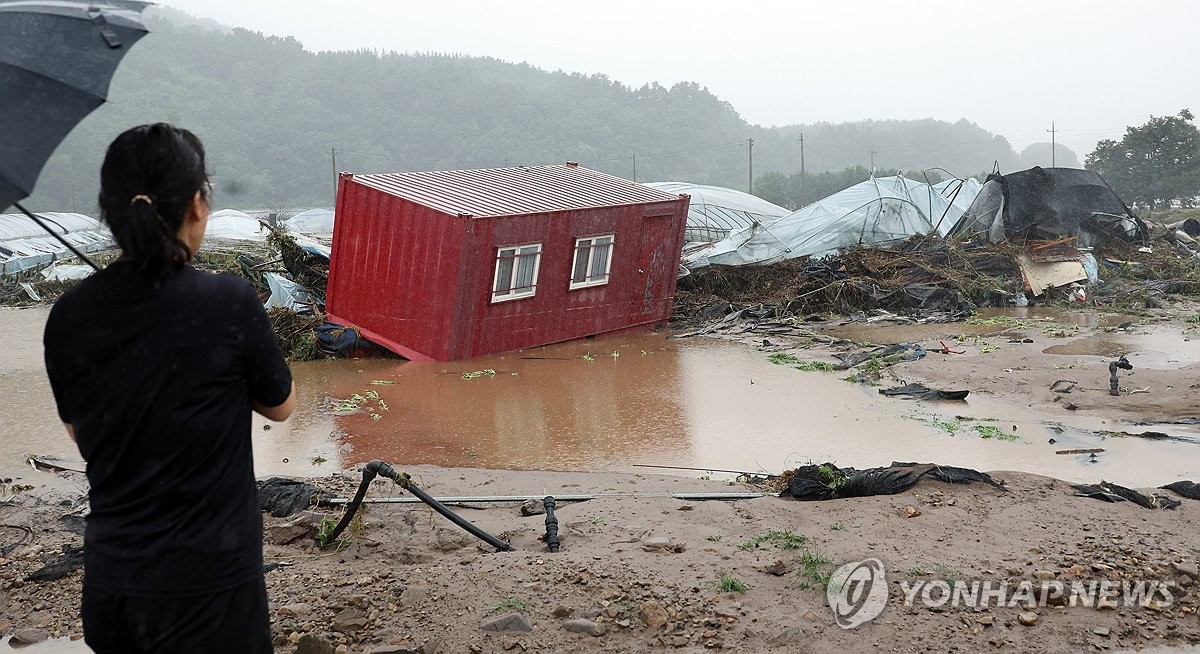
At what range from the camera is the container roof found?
13500 mm

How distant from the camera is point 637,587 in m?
4.46

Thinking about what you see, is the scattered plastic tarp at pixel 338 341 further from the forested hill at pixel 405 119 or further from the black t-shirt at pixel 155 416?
the forested hill at pixel 405 119

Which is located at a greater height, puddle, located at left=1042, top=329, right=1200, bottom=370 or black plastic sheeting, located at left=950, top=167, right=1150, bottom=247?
black plastic sheeting, located at left=950, top=167, right=1150, bottom=247

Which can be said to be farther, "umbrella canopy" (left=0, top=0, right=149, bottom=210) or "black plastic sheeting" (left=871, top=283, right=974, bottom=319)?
"black plastic sheeting" (left=871, top=283, right=974, bottom=319)

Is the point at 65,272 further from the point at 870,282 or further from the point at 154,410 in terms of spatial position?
the point at 154,410

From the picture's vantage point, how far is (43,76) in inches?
115

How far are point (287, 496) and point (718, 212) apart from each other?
2227cm

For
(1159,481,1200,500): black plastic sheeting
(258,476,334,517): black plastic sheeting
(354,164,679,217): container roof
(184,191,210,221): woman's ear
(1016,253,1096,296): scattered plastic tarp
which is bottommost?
(258,476,334,517): black plastic sheeting

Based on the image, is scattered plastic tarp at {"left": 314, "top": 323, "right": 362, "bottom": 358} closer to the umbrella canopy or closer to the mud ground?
the mud ground

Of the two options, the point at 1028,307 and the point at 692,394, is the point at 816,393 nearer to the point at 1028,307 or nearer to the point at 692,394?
the point at 692,394

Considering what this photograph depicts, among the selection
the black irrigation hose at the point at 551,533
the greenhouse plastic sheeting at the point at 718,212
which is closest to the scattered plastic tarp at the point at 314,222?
the greenhouse plastic sheeting at the point at 718,212

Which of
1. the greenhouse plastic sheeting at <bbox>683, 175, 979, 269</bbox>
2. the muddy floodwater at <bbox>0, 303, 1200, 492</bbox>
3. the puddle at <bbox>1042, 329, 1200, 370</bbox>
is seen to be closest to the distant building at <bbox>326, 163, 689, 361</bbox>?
the muddy floodwater at <bbox>0, 303, 1200, 492</bbox>

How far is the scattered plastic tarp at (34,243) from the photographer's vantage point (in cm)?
2469

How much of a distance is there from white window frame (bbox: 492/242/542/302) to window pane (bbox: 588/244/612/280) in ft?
3.96
